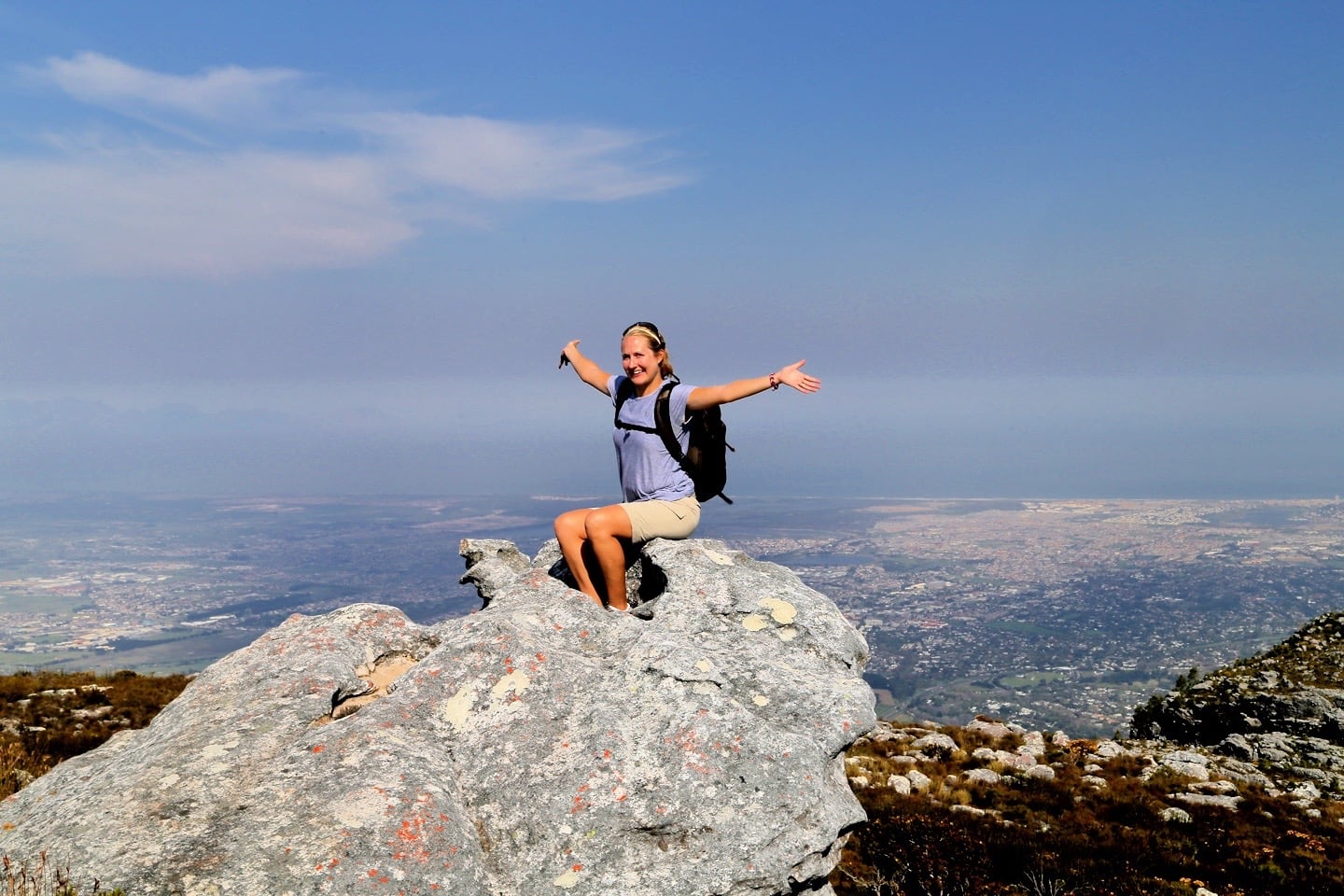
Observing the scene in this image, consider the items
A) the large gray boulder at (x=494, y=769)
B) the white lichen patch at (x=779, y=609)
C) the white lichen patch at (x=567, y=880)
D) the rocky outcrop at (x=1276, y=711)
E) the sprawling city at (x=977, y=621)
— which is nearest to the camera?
the large gray boulder at (x=494, y=769)

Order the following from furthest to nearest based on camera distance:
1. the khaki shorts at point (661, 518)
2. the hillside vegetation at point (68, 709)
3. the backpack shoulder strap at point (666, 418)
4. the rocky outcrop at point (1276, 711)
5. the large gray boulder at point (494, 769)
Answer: the rocky outcrop at point (1276, 711), the hillside vegetation at point (68, 709), the khaki shorts at point (661, 518), the backpack shoulder strap at point (666, 418), the large gray boulder at point (494, 769)

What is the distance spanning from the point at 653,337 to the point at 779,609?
365 centimetres

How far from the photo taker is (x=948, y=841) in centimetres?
1319

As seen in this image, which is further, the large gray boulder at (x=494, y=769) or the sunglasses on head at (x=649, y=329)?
the sunglasses on head at (x=649, y=329)

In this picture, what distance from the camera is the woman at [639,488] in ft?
30.7

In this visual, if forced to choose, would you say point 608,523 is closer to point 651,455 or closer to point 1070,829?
point 651,455

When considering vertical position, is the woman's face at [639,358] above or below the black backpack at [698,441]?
above

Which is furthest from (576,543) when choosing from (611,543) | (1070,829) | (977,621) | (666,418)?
(977,621)

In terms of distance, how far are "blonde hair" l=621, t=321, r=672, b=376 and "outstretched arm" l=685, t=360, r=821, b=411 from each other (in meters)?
0.56

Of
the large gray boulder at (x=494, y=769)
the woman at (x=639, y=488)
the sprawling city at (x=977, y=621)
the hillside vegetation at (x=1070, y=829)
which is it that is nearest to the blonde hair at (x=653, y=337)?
the woman at (x=639, y=488)

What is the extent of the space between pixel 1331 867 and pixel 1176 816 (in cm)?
286

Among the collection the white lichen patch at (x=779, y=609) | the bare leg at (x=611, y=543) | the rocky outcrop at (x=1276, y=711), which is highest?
the bare leg at (x=611, y=543)

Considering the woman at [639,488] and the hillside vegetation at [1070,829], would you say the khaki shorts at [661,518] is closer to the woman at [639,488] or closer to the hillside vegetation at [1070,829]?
the woman at [639,488]

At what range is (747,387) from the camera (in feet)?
28.2
